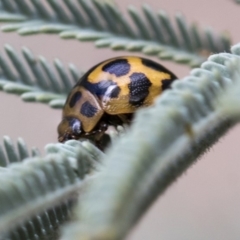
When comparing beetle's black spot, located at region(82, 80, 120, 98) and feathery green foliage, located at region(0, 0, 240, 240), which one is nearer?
feathery green foliage, located at region(0, 0, 240, 240)

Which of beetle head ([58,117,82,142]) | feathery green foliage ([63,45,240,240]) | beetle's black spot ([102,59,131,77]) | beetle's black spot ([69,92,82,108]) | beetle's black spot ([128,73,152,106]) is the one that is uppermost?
feathery green foliage ([63,45,240,240])

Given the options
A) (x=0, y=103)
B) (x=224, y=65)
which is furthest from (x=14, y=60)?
(x=0, y=103)

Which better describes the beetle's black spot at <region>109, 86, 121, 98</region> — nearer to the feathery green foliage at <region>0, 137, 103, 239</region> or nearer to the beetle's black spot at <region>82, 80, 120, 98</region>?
the beetle's black spot at <region>82, 80, 120, 98</region>

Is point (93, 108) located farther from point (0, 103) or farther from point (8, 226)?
point (0, 103)

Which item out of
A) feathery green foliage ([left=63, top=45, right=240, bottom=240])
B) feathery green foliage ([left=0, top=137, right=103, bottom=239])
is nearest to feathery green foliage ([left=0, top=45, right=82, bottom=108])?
feathery green foliage ([left=0, top=137, right=103, bottom=239])

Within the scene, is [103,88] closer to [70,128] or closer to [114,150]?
[70,128]

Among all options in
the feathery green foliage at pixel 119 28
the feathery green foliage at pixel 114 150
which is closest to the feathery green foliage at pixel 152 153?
the feathery green foliage at pixel 114 150
